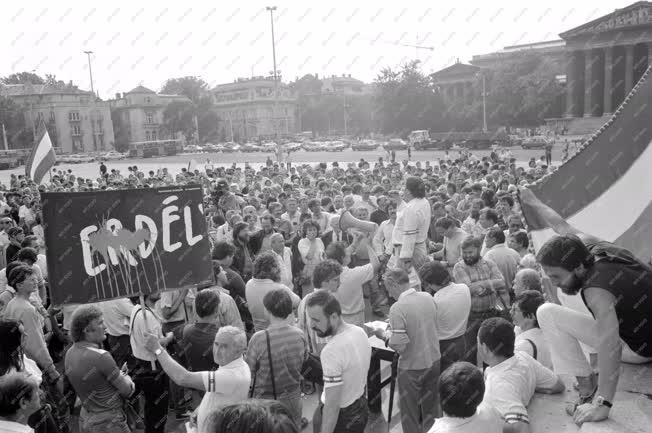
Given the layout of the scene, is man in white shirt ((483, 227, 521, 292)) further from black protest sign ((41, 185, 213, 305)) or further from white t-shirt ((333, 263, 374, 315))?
black protest sign ((41, 185, 213, 305))

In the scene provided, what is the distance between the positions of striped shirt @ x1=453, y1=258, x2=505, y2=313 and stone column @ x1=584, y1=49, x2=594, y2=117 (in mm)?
65559

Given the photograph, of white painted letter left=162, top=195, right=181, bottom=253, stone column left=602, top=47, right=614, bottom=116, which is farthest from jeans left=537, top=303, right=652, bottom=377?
stone column left=602, top=47, right=614, bottom=116

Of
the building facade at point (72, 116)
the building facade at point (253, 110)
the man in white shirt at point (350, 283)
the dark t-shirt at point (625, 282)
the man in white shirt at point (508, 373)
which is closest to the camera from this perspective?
the dark t-shirt at point (625, 282)

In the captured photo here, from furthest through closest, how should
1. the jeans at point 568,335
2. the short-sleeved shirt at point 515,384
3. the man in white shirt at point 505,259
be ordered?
the man in white shirt at point 505,259 < the short-sleeved shirt at point 515,384 < the jeans at point 568,335

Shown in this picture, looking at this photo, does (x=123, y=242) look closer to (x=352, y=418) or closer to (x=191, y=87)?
(x=352, y=418)

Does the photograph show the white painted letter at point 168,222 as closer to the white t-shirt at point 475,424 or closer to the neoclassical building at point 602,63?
the white t-shirt at point 475,424

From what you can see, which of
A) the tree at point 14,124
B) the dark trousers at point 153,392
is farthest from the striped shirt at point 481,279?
the tree at point 14,124

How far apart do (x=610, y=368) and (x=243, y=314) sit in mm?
4838

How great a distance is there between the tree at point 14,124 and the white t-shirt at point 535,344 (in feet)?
258

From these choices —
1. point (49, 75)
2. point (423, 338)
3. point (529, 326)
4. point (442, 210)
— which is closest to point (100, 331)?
point (423, 338)

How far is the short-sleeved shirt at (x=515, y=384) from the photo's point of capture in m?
3.08

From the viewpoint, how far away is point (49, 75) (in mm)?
98188

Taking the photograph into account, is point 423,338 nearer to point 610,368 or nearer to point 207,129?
point 610,368

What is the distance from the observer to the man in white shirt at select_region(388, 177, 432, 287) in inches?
291
